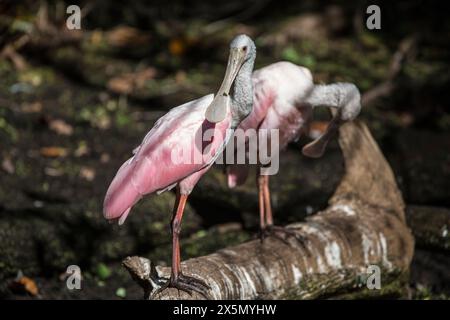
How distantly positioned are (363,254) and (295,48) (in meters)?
5.10

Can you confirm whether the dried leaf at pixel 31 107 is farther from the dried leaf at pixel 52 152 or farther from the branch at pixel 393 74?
the branch at pixel 393 74

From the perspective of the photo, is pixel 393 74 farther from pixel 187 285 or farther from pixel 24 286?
pixel 187 285

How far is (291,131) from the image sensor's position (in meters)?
5.72

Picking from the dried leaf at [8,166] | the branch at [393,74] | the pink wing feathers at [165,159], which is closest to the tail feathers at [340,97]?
the pink wing feathers at [165,159]

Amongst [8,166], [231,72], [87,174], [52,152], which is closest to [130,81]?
[52,152]

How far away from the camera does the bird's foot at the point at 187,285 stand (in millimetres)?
4609

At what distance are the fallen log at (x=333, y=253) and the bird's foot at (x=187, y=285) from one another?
29 mm

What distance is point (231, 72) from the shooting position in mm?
4754

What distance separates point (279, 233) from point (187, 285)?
1.09 meters

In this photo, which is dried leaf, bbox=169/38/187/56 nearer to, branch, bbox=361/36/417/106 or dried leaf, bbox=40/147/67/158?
branch, bbox=361/36/417/106

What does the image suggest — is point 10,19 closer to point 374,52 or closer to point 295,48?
point 295,48

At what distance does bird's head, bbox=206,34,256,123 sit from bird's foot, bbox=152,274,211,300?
2.84 feet

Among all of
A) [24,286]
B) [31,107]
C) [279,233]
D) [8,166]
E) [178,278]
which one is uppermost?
[31,107]

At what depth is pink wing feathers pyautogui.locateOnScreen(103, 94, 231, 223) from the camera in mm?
4703
